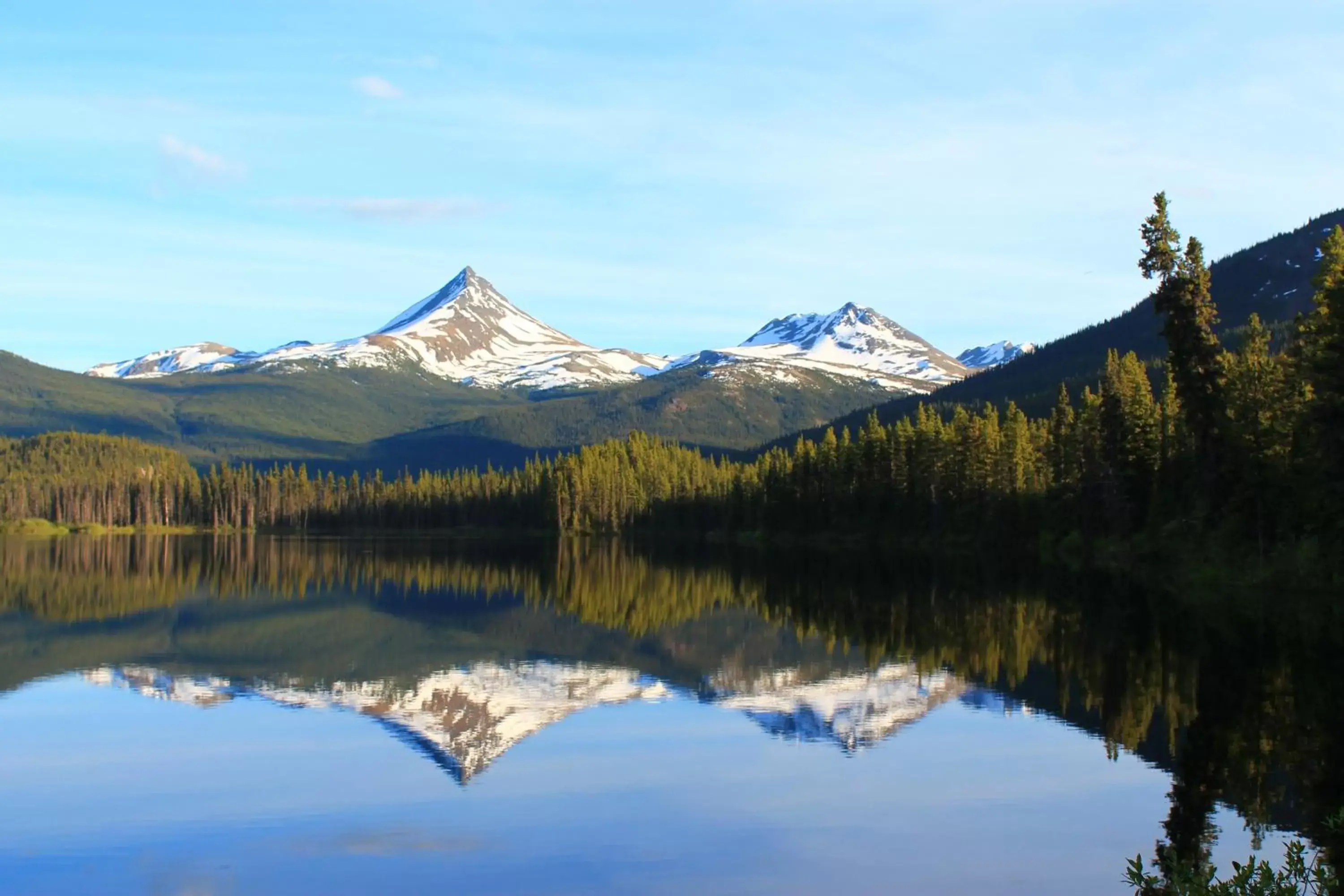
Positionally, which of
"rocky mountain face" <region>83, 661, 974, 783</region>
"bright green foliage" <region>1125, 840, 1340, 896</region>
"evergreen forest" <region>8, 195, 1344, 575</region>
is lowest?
"rocky mountain face" <region>83, 661, 974, 783</region>

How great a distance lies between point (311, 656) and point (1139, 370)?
70.4 m

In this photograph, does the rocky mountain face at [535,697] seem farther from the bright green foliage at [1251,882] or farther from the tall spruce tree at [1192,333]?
the tall spruce tree at [1192,333]

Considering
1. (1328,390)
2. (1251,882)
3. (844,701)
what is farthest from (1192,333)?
(1251,882)

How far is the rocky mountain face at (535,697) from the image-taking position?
32.7 metres

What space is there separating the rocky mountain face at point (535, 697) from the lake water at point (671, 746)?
0.58 feet

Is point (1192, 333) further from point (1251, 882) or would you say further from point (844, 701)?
point (1251, 882)

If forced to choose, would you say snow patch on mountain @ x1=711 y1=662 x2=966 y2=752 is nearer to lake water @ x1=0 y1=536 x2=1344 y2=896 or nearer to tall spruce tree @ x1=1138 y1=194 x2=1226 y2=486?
lake water @ x1=0 y1=536 x2=1344 y2=896

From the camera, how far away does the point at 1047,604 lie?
2376 inches

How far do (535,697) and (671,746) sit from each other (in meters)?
8.85

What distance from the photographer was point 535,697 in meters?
39.3

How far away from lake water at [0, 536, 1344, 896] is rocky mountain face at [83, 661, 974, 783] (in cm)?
18

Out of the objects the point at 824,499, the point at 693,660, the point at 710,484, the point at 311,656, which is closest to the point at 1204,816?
the point at 693,660

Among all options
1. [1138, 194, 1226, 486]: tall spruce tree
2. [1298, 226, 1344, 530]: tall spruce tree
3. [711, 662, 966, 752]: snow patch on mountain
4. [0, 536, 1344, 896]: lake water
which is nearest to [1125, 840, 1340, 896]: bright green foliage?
[0, 536, 1344, 896]: lake water

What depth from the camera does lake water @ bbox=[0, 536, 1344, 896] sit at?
21.2 meters
